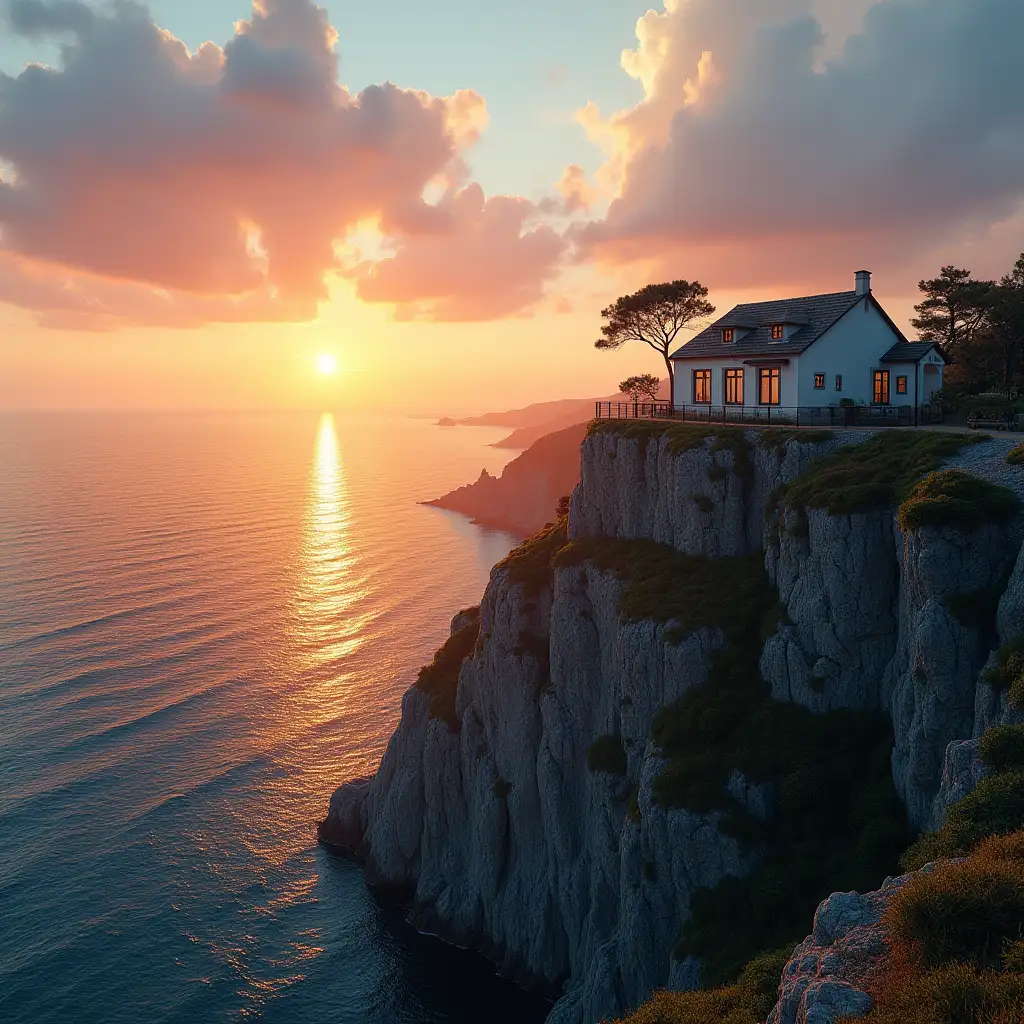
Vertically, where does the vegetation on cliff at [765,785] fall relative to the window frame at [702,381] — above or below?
below

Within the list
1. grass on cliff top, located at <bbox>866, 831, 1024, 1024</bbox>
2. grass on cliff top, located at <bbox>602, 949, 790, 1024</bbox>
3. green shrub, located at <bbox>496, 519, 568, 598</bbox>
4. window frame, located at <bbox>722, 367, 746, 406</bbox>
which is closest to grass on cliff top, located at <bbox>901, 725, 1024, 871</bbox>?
grass on cliff top, located at <bbox>866, 831, 1024, 1024</bbox>

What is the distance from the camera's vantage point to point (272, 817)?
6781 cm

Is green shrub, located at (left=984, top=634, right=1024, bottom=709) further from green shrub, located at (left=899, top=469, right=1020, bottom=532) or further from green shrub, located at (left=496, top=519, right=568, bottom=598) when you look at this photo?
green shrub, located at (left=496, top=519, right=568, bottom=598)

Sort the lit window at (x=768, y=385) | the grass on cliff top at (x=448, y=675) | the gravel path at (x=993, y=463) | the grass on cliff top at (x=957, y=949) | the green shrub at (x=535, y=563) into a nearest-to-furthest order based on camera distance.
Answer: the grass on cliff top at (x=957, y=949) < the gravel path at (x=993, y=463) < the green shrub at (x=535, y=563) < the grass on cliff top at (x=448, y=675) < the lit window at (x=768, y=385)

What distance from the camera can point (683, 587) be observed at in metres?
51.1

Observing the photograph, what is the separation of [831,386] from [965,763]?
1841 inches

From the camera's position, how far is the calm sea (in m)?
50.9

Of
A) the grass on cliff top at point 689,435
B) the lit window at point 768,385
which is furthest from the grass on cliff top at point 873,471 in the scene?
the lit window at point 768,385

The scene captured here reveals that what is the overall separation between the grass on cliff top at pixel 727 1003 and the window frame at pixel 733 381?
2036 inches

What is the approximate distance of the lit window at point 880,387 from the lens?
68875mm

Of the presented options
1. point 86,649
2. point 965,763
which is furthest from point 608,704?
point 86,649

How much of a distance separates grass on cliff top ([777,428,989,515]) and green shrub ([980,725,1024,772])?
17.4 metres

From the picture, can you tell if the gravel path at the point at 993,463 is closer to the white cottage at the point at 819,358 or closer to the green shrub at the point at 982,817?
the green shrub at the point at 982,817

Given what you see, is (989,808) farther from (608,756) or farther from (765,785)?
(608,756)
